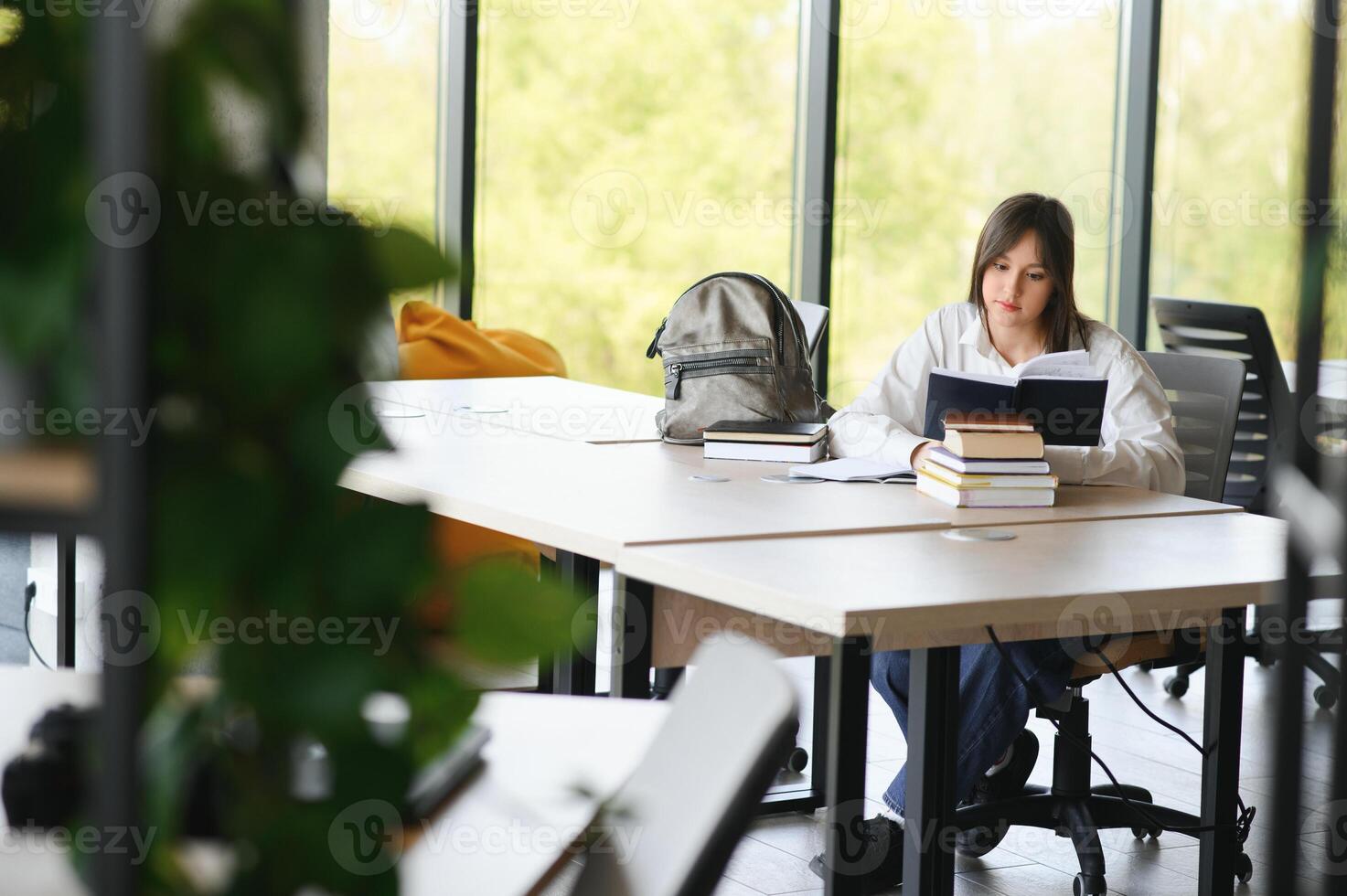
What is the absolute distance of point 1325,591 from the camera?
156 inches

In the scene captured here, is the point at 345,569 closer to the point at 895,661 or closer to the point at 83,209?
the point at 83,209

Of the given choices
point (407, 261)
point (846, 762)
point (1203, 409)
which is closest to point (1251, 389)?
point (1203, 409)

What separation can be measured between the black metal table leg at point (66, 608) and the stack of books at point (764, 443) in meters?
1.56

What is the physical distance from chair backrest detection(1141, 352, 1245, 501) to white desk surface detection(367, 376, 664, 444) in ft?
3.75

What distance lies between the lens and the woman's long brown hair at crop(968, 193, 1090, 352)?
309cm

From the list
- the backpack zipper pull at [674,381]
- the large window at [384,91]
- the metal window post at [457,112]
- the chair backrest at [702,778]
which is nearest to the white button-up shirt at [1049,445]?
the backpack zipper pull at [674,381]

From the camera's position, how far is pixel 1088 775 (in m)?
2.91

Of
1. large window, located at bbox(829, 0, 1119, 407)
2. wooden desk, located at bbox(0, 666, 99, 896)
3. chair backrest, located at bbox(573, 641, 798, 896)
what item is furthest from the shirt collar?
large window, located at bbox(829, 0, 1119, 407)

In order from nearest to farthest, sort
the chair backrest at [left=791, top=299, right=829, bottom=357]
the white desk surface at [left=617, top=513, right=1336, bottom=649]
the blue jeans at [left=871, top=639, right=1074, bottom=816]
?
the white desk surface at [left=617, top=513, right=1336, bottom=649] < the blue jeans at [left=871, top=639, right=1074, bottom=816] < the chair backrest at [left=791, top=299, right=829, bottom=357]

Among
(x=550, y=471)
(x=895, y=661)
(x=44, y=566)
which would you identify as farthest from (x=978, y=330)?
(x=44, y=566)

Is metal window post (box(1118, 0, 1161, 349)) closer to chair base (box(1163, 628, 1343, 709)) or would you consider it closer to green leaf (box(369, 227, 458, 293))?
chair base (box(1163, 628, 1343, 709))

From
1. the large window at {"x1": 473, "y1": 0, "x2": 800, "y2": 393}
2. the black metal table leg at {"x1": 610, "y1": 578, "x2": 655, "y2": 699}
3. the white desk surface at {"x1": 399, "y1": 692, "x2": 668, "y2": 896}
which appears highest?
the large window at {"x1": 473, "y1": 0, "x2": 800, "y2": 393}

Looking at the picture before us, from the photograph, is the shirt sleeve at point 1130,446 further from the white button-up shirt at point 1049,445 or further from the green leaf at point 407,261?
the green leaf at point 407,261

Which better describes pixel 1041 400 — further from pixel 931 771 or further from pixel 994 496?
pixel 931 771
